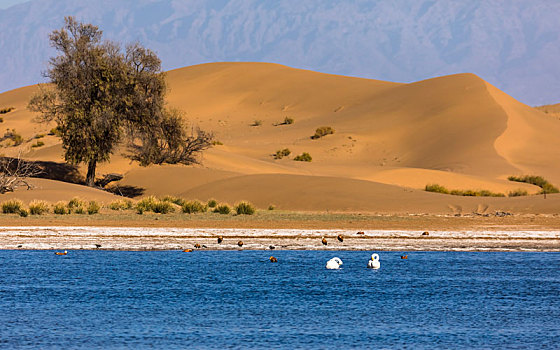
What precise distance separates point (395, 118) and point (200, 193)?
42.0 m

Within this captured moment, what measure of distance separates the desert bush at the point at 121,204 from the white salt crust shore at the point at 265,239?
868cm

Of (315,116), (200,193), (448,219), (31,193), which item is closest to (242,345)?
(448,219)

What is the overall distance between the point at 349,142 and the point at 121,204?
40486 mm

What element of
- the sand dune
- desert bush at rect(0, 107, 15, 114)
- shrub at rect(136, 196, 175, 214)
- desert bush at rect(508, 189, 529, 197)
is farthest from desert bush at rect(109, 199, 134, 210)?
desert bush at rect(0, 107, 15, 114)

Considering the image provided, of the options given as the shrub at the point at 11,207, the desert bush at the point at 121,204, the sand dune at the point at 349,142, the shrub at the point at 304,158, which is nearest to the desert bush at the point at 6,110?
the sand dune at the point at 349,142

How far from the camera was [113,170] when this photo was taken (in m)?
52.0

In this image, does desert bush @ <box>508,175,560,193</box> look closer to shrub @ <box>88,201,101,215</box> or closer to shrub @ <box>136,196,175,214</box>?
shrub @ <box>136,196,175,214</box>

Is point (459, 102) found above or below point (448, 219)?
above

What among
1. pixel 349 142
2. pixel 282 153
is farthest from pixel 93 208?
pixel 349 142

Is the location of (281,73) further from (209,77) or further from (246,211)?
(246,211)

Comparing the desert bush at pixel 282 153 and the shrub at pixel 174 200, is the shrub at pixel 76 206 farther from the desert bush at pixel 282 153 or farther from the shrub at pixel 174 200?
the desert bush at pixel 282 153

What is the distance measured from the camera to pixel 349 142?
3019 inches

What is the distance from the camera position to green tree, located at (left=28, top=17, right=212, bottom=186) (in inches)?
1766

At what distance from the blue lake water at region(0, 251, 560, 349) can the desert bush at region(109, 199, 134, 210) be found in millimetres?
14212
